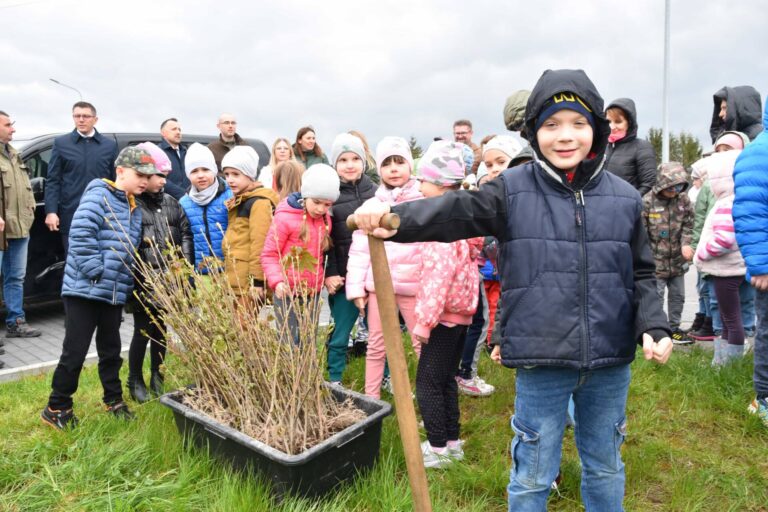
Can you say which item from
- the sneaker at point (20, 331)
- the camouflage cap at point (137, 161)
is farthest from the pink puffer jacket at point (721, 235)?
the sneaker at point (20, 331)

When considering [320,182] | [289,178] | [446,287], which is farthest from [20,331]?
[446,287]

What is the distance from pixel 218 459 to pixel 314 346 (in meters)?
0.68

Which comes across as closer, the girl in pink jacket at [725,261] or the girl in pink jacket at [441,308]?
the girl in pink jacket at [441,308]

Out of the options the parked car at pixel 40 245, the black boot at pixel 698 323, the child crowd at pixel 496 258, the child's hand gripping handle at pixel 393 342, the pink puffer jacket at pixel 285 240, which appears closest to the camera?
the child's hand gripping handle at pixel 393 342

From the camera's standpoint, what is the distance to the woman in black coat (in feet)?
14.6

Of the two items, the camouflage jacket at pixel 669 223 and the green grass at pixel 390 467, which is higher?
the camouflage jacket at pixel 669 223

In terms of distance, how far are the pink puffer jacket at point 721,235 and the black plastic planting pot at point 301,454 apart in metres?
2.77

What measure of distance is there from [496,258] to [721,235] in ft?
6.64

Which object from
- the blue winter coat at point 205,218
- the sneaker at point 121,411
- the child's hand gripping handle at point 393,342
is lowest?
the sneaker at point 121,411

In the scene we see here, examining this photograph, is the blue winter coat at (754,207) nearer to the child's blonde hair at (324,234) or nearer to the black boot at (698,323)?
the child's blonde hair at (324,234)

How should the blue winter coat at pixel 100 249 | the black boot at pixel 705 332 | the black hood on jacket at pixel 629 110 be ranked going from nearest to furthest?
the blue winter coat at pixel 100 249, the black hood on jacket at pixel 629 110, the black boot at pixel 705 332

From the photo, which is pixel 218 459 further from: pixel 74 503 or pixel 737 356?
pixel 737 356

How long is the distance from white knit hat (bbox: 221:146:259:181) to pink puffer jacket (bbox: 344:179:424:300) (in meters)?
0.90

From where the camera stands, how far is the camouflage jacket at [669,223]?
501cm
